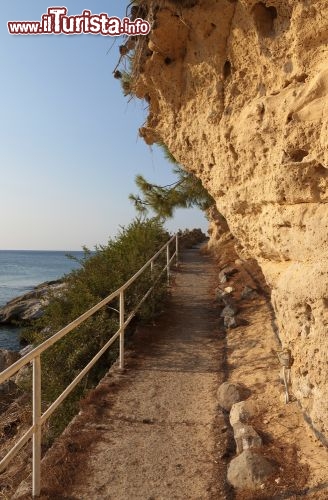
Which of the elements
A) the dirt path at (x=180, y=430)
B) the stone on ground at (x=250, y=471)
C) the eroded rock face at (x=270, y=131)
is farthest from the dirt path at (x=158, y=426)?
the eroded rock face at (x=270, y=131)

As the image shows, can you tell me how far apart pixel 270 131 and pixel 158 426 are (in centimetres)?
306

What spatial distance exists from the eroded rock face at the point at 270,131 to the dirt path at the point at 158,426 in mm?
1066

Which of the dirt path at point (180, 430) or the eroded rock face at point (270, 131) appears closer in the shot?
the dirt path at point (180, 430)

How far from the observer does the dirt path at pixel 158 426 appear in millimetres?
3350

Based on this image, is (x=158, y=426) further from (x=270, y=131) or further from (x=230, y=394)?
(x=270, y=131)

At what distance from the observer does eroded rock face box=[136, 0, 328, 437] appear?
341cm

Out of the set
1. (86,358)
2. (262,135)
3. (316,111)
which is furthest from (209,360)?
(316,111)

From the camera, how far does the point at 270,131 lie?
392cm

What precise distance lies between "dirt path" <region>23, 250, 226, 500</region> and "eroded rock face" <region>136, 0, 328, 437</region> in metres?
1.07

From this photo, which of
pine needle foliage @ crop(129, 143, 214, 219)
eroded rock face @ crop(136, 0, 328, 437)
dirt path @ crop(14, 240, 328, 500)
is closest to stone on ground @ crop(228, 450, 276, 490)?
dirt path @ crop(14, 240, 328, 500)

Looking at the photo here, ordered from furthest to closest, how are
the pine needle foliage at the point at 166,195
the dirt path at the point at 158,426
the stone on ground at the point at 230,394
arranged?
1. the pine needle foliage at the point at 166,195
2. the stone on ground at the point at 230,394
3. the dirt path at the point at 158,426

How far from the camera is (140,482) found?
338 centimetres

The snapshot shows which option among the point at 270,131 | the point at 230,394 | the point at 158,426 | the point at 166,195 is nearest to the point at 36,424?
the point at 158,426

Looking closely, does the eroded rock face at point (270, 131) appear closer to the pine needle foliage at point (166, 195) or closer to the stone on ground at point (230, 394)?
the stone on ground at point (230, 394)
